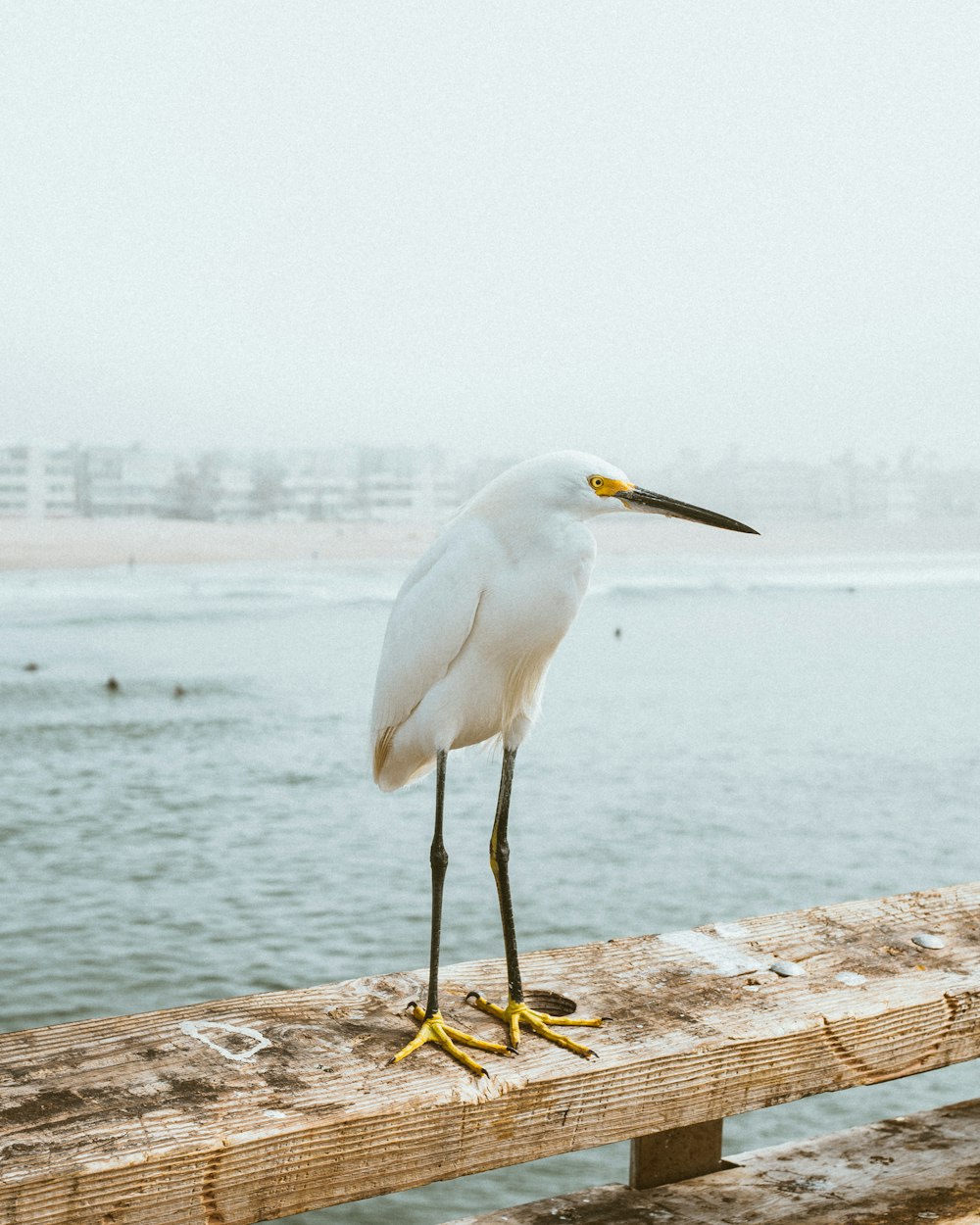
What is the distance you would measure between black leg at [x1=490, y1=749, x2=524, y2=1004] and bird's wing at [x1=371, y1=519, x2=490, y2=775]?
0.21 metres

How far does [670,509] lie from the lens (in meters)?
2.05

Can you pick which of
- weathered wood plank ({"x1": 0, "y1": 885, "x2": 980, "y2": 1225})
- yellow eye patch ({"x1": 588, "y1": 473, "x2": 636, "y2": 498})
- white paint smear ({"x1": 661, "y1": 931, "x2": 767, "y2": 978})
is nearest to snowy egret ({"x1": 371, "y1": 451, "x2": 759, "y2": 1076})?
yellow eye patch ({"x1": 588, "y1": 473, "x2": 636, "y2": 498})

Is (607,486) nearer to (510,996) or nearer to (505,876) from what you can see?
(505,876)

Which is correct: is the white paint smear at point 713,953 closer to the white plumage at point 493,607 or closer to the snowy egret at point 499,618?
the snowy egret at point 499,618

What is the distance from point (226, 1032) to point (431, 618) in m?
0.74

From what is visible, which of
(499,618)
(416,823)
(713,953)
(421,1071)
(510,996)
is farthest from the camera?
(416,823)

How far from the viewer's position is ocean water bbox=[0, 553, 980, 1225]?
7.14m

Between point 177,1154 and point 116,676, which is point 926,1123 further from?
point 116,676

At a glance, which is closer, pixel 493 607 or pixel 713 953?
pixel 493 607

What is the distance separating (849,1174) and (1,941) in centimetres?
667

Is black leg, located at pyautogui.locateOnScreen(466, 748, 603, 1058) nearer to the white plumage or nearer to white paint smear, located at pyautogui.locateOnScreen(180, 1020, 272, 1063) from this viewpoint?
the white plumage

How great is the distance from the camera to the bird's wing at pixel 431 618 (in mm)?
2113

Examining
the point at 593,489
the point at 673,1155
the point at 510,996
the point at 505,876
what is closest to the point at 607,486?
the point at 593,489

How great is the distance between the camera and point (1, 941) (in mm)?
7668
